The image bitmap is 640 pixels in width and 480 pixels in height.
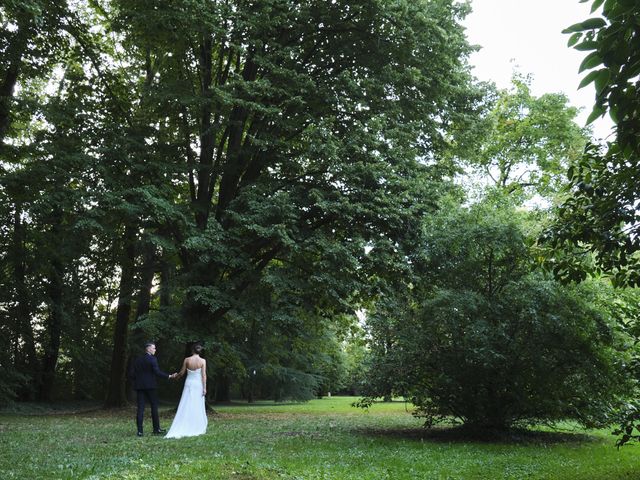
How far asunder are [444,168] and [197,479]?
1310 centimetres

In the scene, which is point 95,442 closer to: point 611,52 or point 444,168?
point 611,52

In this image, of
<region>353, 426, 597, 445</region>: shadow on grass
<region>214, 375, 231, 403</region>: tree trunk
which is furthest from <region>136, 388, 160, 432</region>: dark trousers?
<region>214, 375, 231, 403</region>: tree trunk

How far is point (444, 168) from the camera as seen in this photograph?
56.1ft

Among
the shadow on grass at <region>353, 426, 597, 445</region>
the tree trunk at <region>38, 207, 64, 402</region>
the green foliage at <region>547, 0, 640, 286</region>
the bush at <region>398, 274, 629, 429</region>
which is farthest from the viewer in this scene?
the tree trunk at <region>38, 207, 64, 402</region>

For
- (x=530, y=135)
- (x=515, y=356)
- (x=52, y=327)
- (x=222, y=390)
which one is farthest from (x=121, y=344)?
(x=530, y=135)

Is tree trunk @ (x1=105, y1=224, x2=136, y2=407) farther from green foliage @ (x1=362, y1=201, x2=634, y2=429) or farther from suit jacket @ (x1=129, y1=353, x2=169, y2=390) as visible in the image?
green foliage @ (x1=362, y1=201, x2=634, y2=429)

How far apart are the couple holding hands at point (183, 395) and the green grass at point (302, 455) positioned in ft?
1.47

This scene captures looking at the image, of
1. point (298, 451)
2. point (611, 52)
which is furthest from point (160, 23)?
point (611, 52)

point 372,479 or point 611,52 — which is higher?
point 611,52

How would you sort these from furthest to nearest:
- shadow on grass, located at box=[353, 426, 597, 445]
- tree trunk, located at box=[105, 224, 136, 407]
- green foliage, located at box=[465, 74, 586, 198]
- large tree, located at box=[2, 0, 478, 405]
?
green foliage, located at box=[465, 74, 586, 198] < tree trunk, located at box=[105, 224, 136, 407] < large tree, located at box=[2, 0, 478, 405] < shadow on grass, located at box=[353, 426, 597, 445]

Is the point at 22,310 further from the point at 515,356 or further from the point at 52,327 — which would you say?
the point at 515,356

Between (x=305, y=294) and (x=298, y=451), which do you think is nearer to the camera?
(x=298, y=451)

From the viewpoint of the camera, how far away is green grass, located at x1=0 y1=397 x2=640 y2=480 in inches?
275

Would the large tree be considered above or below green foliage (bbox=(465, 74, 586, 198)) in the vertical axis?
below
